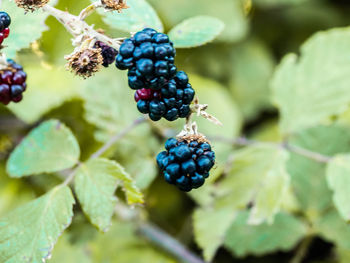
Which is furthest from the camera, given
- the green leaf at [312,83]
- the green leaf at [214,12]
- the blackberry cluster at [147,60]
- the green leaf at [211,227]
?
the green leaf at [214,12]

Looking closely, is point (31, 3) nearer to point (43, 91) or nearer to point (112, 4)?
point (112, 4)

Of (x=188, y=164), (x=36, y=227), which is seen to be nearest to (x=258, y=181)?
(x=188, y=164)

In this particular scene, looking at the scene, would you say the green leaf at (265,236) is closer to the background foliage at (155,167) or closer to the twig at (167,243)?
the background foliage at (155,167)

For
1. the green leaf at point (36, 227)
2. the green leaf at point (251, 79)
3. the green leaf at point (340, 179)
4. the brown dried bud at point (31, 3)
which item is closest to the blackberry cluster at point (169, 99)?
the brown dried bud at point (31, 3)

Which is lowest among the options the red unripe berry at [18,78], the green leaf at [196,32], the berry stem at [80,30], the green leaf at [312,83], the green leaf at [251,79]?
the green leaf at [251,79]

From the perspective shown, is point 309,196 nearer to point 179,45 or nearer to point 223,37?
point 179,45
